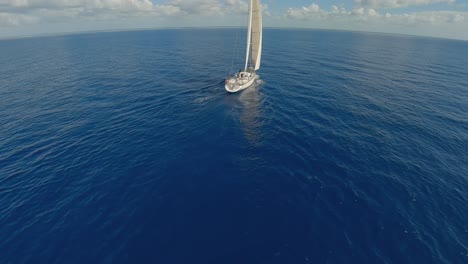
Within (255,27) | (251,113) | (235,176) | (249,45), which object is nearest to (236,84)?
(249,45)

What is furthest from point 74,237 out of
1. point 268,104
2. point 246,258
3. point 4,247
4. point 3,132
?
point 268,104

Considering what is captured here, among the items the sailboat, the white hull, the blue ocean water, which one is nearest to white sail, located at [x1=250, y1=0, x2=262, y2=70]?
the sailboat

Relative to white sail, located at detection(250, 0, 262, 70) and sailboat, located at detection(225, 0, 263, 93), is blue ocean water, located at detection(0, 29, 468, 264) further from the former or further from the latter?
white sail, located at detection(250, 0, 262, 70)

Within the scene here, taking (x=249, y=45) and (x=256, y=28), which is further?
(x=256, y=28)

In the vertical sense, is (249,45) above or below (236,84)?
above

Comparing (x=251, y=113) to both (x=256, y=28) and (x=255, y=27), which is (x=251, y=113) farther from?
(x=255, y=27)

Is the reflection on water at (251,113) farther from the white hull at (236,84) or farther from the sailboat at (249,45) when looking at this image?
the sailboat at (249,45)

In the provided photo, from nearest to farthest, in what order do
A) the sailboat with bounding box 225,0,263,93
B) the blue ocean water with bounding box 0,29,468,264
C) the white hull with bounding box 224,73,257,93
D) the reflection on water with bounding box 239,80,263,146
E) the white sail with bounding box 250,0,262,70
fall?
1. the blue ocean water with bounding box 0,29,468,264
2. the reflection on water with bounding box 239,80,263,146
3. the white hull with bounding box 224,73,257,93
4. the sailboat with bounding box 225,0,263,93
5. the white sail with bounding box 250,0,262,70

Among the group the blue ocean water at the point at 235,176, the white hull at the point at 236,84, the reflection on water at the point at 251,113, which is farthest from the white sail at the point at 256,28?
the blue ocean water at the point at 235,176

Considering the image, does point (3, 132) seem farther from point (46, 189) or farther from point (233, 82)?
point (233, 82)
